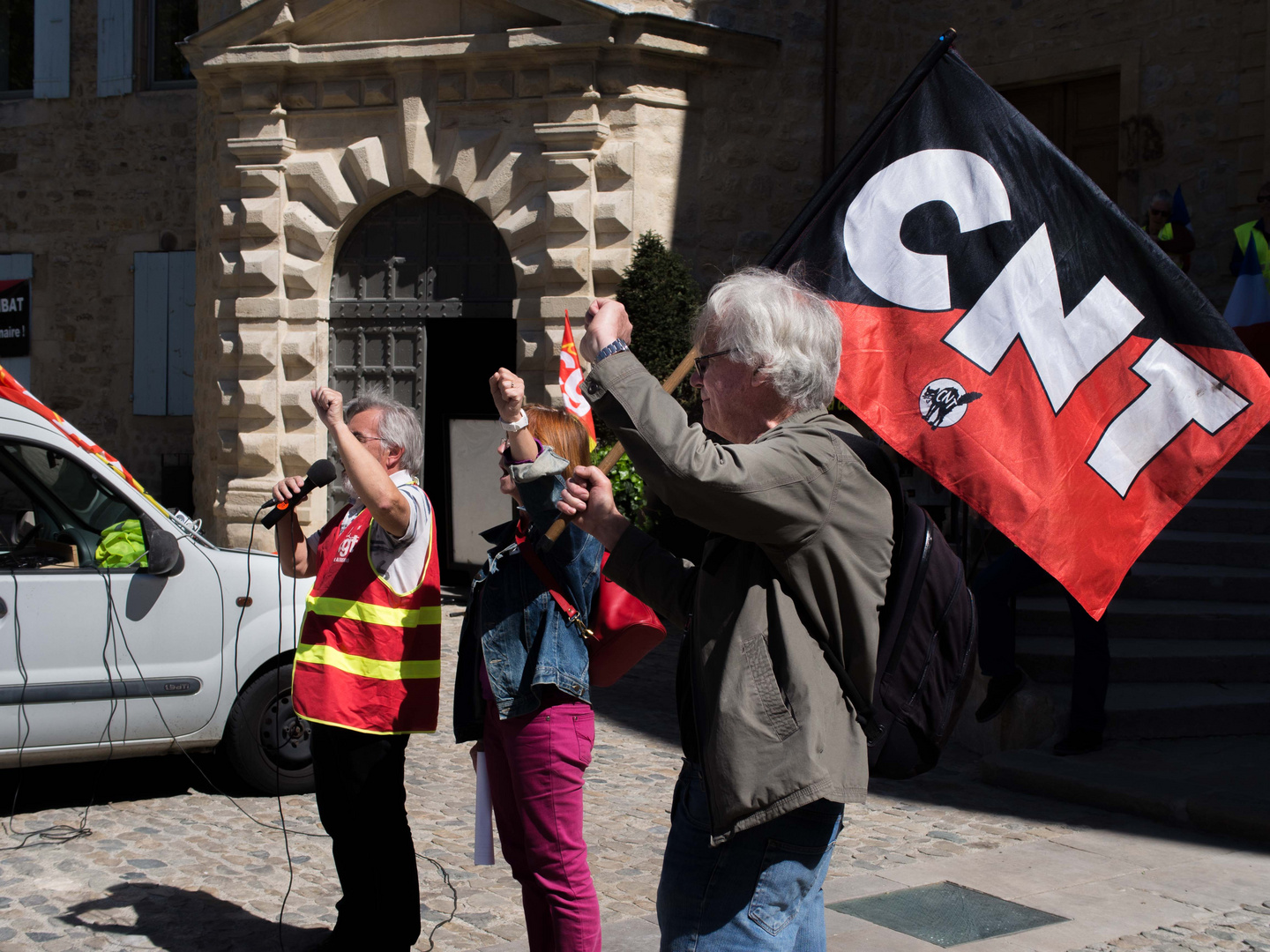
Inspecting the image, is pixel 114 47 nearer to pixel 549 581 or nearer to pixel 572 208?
pixel 572 208

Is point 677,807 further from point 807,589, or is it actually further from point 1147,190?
point 1147,190

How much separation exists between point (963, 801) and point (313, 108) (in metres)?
9.70

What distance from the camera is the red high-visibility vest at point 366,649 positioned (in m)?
3.72

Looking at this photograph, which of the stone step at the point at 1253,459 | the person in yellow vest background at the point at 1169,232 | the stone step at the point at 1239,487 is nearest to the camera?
the stone step at the point at 1239,487

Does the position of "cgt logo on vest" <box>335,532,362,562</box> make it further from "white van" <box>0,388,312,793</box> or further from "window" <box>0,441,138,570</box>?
"window" <box>0,441,138,570</box>

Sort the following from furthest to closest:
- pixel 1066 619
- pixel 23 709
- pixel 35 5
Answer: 1. pixel 35 5
2. pixel 1066 619
3. pixel 23 709

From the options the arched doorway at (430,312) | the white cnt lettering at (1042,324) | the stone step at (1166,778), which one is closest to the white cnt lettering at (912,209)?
the white cnt lettering at (1042,324)

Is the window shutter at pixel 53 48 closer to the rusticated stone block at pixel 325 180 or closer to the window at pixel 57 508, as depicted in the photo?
the rusticated stone block at pixel 325 180

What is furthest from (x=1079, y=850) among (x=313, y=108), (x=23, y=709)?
(x=313, y=108)

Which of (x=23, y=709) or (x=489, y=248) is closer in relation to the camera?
(x=23, y=709)

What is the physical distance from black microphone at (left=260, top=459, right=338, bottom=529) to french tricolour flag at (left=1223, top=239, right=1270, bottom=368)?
7899 millimetres

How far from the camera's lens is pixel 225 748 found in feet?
19.0

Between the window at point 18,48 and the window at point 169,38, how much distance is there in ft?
6.69

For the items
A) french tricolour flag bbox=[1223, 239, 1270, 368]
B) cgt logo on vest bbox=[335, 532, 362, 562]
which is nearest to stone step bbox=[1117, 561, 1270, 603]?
french tricolour flag bbox=[1223, 239, 1270, 368]
